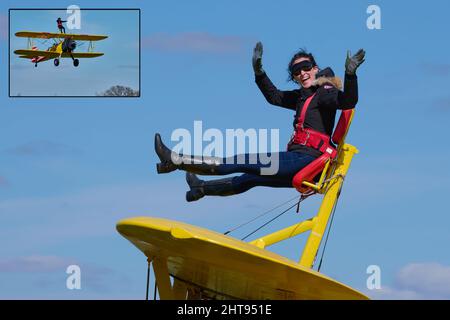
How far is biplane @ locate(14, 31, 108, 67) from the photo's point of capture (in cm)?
1653

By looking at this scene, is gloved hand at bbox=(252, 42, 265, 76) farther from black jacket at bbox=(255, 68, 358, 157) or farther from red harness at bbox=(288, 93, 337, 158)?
red harness at bbox=(288, 93, 337, 158)

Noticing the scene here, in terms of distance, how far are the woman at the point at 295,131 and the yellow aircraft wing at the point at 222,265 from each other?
131cm

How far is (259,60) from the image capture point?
1484 cm

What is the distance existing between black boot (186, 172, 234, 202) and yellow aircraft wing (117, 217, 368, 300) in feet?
6.38

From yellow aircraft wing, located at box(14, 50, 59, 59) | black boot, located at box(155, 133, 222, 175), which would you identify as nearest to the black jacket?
black boot, located at box(155, 133, 222, 175)

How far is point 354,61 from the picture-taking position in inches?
539

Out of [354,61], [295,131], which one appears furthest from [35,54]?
[354,61]

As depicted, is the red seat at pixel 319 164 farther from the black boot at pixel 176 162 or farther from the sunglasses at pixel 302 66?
the black boot at pixel 176 162

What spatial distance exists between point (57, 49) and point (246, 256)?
6284mm

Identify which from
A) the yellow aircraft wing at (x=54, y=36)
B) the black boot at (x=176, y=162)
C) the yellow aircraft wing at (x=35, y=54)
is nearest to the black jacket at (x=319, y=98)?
the black boot at (x=176, y=162)

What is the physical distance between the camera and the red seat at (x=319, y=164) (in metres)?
14.4
